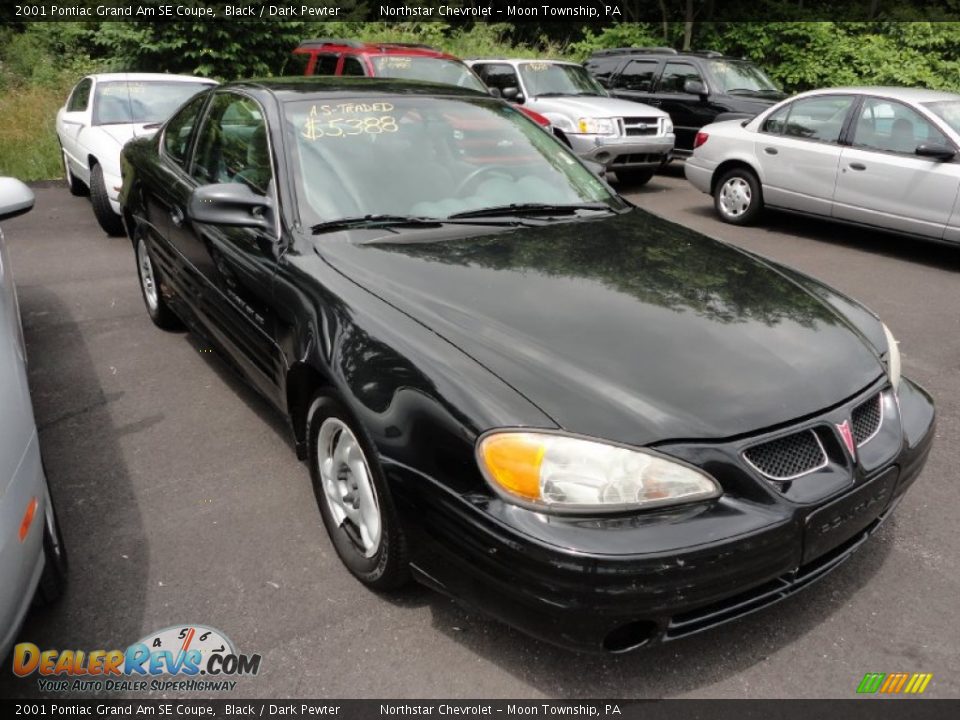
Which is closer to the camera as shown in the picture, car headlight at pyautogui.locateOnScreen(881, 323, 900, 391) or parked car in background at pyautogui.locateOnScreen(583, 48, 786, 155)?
car headlight at pyautogui.locateOnScreen(881, 323, 900, 391)

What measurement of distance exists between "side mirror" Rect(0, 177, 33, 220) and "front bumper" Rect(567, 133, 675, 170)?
24.6 ft

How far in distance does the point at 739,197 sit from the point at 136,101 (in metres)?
6.54

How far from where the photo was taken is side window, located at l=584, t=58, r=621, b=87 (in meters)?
12.9

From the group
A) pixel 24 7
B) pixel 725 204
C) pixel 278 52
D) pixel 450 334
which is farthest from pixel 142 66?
pixel 450 334

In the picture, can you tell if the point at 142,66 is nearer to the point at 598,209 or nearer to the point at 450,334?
the point at 598,209

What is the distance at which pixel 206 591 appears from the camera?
8.79 ft

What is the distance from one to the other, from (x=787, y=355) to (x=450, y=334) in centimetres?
106

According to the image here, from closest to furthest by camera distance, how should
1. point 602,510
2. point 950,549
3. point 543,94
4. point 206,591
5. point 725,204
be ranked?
point 602,510, point 206,591, point 950,549, point 725,204, point 543,94

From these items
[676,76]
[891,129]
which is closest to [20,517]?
[891,129]

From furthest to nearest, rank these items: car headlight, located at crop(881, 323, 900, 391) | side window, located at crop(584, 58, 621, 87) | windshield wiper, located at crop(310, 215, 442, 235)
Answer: side window, located at crop(584, 58, 621, 87) → windshield wiper, located at crop(310, 215, 442, 235) → car headlight, located at crop(881, 323, 900, 391)

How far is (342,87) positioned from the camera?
11.9 ft

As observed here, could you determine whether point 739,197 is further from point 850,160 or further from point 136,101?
point 136,101

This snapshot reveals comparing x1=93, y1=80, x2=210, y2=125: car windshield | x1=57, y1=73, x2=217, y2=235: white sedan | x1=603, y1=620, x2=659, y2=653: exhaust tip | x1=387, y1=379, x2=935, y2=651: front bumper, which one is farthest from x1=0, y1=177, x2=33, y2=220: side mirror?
x1=93, y1=80, x2=210, y2=125: car windshield

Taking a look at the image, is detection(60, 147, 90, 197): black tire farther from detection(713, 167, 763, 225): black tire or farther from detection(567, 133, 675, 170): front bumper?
detection(713, 167, 763, 225): black tire
